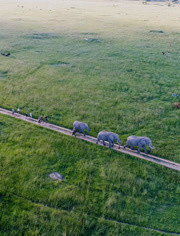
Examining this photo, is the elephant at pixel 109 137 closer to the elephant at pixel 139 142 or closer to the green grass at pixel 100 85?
the elephant at pixel 139 142

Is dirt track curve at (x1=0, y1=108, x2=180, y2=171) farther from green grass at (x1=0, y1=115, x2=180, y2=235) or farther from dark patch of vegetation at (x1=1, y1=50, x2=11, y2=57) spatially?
dark patch of vegetation at (x1=1, y1=50, x2=11, y2=57)

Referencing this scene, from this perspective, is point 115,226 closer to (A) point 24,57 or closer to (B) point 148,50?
(A) point 24,57

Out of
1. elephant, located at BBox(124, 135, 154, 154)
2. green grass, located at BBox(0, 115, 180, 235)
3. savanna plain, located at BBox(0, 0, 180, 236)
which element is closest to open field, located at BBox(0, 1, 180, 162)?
savanna plain, located at BBox(0, 0, 180, 236)

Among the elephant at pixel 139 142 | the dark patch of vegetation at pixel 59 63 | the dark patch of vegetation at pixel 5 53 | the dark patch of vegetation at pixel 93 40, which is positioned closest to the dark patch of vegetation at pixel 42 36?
the dark patch of vegetation at pixel 93 40

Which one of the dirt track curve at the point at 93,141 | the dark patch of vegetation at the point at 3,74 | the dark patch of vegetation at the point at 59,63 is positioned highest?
the dark patch of vegetation at the point at 59,63

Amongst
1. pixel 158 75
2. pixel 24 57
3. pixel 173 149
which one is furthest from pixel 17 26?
pixel 173 149
